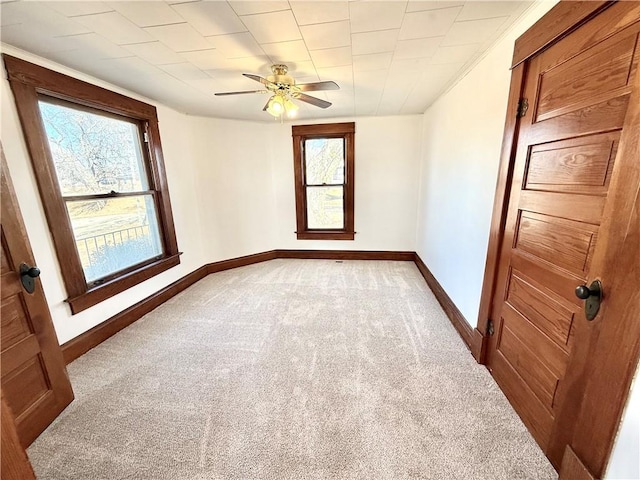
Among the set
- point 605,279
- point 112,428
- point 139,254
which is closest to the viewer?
point 605,279

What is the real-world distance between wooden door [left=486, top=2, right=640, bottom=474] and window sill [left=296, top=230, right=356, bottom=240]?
2.75 meters

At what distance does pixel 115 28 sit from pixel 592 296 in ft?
8.91

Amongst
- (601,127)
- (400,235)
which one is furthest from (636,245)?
(400,235)

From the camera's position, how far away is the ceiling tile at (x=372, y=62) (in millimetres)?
1896

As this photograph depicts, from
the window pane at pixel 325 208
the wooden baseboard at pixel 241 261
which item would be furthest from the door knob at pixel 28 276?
the window pane at pixel 325 208

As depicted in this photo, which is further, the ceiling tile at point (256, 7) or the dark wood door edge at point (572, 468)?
the ceiling tile at point (256, 7)

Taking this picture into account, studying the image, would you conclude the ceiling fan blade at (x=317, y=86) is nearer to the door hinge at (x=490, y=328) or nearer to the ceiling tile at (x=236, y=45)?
the ceiling tile at (x=236, y=45)

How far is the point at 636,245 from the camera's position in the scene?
34.6 inches

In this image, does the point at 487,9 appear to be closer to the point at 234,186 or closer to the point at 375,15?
the point at 375,15

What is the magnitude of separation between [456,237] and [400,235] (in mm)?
1821

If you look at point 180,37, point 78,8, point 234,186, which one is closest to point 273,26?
point 180,37

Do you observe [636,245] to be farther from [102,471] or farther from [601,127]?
[102,471]

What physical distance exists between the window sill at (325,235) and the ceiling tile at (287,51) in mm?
2750

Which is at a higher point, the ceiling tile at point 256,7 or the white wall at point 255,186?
A: the ceiling tile at point 256,7
